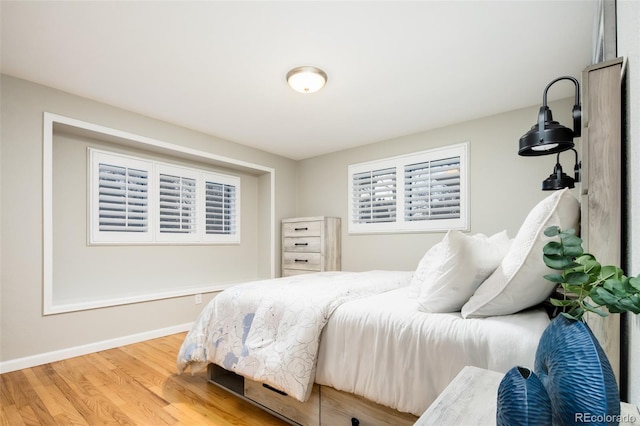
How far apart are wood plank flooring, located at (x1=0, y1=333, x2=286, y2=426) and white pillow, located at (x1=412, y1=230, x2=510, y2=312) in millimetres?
1228

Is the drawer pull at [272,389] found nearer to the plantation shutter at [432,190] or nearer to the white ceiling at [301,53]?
the white ceiling at [301,53]

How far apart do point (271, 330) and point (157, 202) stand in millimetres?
2775

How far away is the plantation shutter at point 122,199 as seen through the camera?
11.7 feet

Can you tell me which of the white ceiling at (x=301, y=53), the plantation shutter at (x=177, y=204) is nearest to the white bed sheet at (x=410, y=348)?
the white ceiling at (x=301, y=53)

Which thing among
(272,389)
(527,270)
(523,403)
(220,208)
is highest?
(220,208)

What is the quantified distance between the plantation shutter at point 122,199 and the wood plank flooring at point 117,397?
1421 mm

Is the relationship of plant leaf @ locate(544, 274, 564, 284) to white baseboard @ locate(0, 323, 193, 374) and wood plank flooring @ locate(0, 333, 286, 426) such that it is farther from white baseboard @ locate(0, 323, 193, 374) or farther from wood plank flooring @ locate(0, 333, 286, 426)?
white baseboard @ locate(0, 323, 193, 374)

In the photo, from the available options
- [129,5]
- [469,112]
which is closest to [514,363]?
[129,5]

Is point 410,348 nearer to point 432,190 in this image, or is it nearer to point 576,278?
point 576,278

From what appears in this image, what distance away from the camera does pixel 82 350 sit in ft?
10.2

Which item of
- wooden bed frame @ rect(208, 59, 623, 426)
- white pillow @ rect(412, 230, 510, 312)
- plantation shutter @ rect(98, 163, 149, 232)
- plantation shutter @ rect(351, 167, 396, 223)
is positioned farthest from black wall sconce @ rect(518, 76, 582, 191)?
plantation shutter @ rect(98, 163, 149, 232)

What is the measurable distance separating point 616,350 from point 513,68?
2.48 metres

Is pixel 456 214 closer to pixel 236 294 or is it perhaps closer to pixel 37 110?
pixel 236 294

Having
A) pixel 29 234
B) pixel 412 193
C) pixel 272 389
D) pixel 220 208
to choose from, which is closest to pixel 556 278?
pixel 272 389
